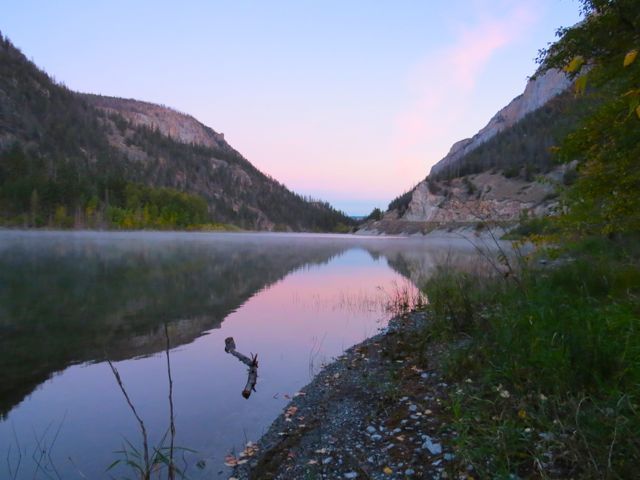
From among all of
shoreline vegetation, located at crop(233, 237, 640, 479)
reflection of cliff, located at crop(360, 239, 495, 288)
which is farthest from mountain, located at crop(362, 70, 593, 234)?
shoreline vegetation, located at crop(233, 237, 640, 479)

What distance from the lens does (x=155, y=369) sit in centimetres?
874

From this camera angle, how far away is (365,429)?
536 centimetres

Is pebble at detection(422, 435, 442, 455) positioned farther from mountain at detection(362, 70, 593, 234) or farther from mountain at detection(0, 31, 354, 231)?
mountain at detection(0, 31, 354, 231)

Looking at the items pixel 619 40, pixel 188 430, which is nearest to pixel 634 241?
pixel 619 40

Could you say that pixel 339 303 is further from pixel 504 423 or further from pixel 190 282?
pixel 504 423

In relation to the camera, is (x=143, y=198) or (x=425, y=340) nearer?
(x=425, y=340)

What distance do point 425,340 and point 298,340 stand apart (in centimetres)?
393

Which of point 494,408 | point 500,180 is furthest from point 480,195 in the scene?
point 494,408

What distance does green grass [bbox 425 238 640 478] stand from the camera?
10.9ft

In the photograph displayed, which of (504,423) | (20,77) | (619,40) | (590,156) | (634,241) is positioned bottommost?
(504,423)

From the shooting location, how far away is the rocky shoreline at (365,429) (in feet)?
14.2

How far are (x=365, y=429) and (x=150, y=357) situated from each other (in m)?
5.97

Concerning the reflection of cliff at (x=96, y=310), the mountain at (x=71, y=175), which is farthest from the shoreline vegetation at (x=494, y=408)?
the mountain at (x=71, y=175)

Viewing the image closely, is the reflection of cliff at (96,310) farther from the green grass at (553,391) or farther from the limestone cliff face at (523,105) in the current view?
the limestone cliff face at (523,105)
